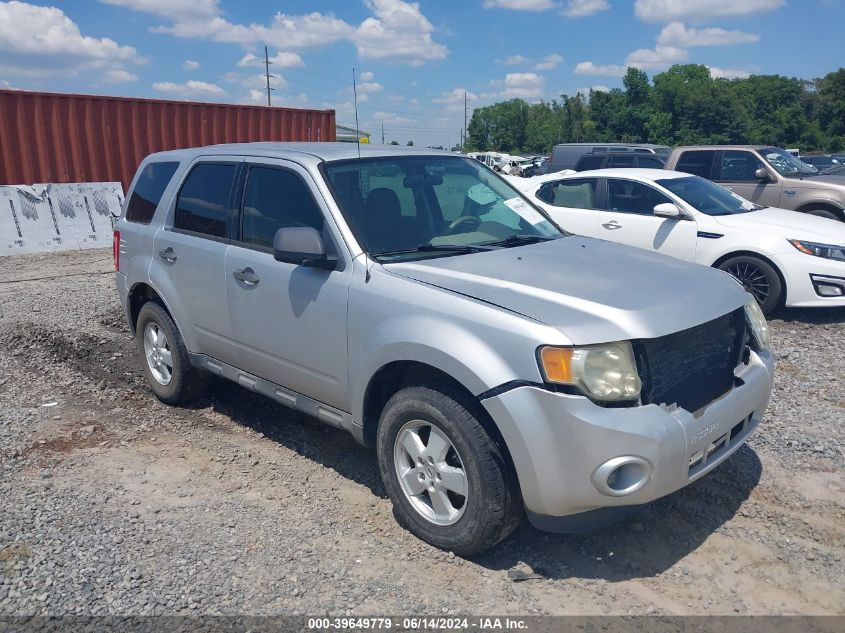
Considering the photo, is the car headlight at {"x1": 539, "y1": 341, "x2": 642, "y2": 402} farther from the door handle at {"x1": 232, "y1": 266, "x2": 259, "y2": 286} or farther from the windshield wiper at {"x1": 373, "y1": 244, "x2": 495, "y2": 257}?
the door handle at {"x1": 232, "y1": 266, "x2": 259, "y2": 286}

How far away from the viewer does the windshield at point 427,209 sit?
3.87m

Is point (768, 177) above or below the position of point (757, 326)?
above

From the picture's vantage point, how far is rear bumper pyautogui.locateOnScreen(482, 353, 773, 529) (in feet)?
9.29

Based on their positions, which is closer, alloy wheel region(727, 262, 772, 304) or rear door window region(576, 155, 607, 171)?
alloy wheel region(727, 262, 772, 304)

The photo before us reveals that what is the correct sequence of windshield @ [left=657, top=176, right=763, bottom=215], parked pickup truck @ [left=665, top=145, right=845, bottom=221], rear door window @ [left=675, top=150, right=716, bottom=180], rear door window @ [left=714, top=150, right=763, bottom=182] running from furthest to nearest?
rear door window @ [left=675, top=150, right=716, bottom=180], rear door window @ [left=714, top=150, right=763, bottom=182], parked pickup truck @ [left=665, top=145, right=845, bottom=221], windshield @ [left=657, top=176, right=763, bottom=215]

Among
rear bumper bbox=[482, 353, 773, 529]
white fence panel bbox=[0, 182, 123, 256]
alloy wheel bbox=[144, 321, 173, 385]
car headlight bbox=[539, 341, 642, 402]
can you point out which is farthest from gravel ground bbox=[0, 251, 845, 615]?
white fence panel bbox=[0, 182, 123, 256]

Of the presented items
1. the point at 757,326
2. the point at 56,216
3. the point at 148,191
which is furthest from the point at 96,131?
the point at 757,326

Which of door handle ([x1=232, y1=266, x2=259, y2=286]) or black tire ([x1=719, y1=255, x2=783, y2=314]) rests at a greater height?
door handle ([x1=232, y1=266, x2=259, y2=286])

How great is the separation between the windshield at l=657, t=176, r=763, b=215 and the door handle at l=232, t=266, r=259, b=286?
221 inches

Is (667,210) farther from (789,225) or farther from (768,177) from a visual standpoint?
(768,177)

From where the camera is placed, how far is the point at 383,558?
3.40 meters

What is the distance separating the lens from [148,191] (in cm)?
543

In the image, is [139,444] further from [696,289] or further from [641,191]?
[641,191]

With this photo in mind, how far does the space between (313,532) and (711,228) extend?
5.81 metres
